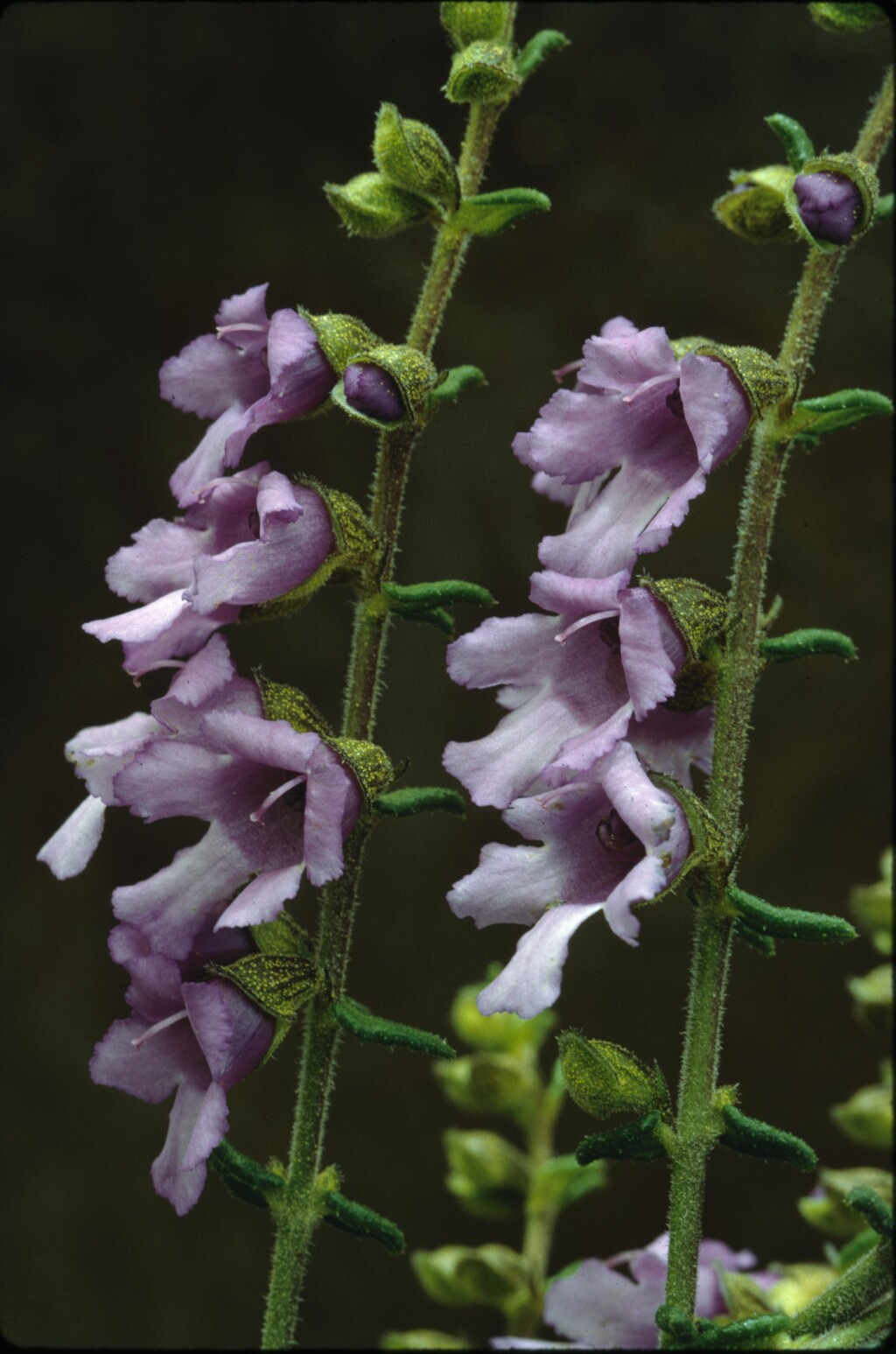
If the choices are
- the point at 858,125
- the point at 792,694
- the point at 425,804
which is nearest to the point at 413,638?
the point at 792,694

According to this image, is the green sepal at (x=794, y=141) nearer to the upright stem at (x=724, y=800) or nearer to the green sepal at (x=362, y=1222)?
the upright stem at (x=724, y=800)

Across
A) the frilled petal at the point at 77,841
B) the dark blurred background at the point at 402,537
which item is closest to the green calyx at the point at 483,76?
the frilled petal at the point at 77,841

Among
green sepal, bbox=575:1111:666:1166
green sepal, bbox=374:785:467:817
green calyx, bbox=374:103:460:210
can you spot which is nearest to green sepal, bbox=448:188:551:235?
green calyx, bbox=374:103:460:210

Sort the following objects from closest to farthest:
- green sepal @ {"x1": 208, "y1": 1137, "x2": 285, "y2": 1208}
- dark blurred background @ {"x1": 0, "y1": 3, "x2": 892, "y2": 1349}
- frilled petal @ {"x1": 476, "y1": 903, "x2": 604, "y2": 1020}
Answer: frilled petal @ {"x1": 476, "y1": 903, "x2": 604, "y2": 1020}
green sepal @ {"x1": 208, "y1": 1137, "x2": 285, "y2": 1208}
dark blurred background @ {"x1": 0, "y1": 3, "x2": 892, "y2": 1349}

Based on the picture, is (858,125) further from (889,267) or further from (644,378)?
(644,378)

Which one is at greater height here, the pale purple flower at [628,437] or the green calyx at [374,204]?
the green calyx at [374,204]

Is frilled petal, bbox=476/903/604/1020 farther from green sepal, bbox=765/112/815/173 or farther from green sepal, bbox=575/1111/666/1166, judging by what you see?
green sepal, bbox=765/112/815/173

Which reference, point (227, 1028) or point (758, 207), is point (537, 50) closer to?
point (758, 207)
